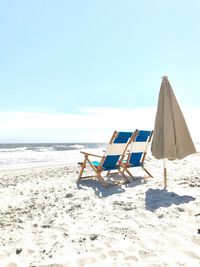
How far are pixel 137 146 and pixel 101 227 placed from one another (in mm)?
3790

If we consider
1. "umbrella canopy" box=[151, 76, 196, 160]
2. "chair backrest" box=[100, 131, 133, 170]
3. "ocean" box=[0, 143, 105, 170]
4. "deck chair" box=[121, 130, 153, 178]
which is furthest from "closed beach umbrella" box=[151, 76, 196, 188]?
"ocean" box=[0, 143, 105, 170]

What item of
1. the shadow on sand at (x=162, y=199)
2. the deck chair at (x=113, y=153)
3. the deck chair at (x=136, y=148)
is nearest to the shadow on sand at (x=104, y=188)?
the deck chair at (x=113, y=153)

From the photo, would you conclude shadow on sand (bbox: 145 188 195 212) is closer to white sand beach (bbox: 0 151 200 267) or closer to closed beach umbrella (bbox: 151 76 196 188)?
white sand beach (bbox: 0 151 200 267)

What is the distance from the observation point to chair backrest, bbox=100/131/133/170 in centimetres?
662

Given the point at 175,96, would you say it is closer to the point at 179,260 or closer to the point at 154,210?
the point at 154,210

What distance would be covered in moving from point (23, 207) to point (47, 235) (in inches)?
56.9

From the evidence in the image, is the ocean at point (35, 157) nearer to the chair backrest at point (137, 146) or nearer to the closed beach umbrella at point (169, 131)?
the chair backrest at point (137, 146)

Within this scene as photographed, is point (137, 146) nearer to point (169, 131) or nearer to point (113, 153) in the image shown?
point (113, 153)

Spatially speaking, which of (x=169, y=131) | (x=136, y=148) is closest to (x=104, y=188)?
(x=136, y=148)

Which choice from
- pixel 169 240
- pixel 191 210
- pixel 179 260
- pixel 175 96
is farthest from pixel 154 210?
pixel 175 96

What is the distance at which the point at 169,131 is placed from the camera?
5723 mm

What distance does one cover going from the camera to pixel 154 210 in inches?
172

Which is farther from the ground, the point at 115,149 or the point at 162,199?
the point at 115,149

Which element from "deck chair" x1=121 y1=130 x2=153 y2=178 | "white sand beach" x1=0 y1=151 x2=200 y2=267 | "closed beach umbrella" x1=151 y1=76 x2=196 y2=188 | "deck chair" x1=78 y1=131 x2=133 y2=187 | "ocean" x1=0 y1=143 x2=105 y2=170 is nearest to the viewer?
"white sand beach" x1=0 y1=151 x2=200 y2=267
